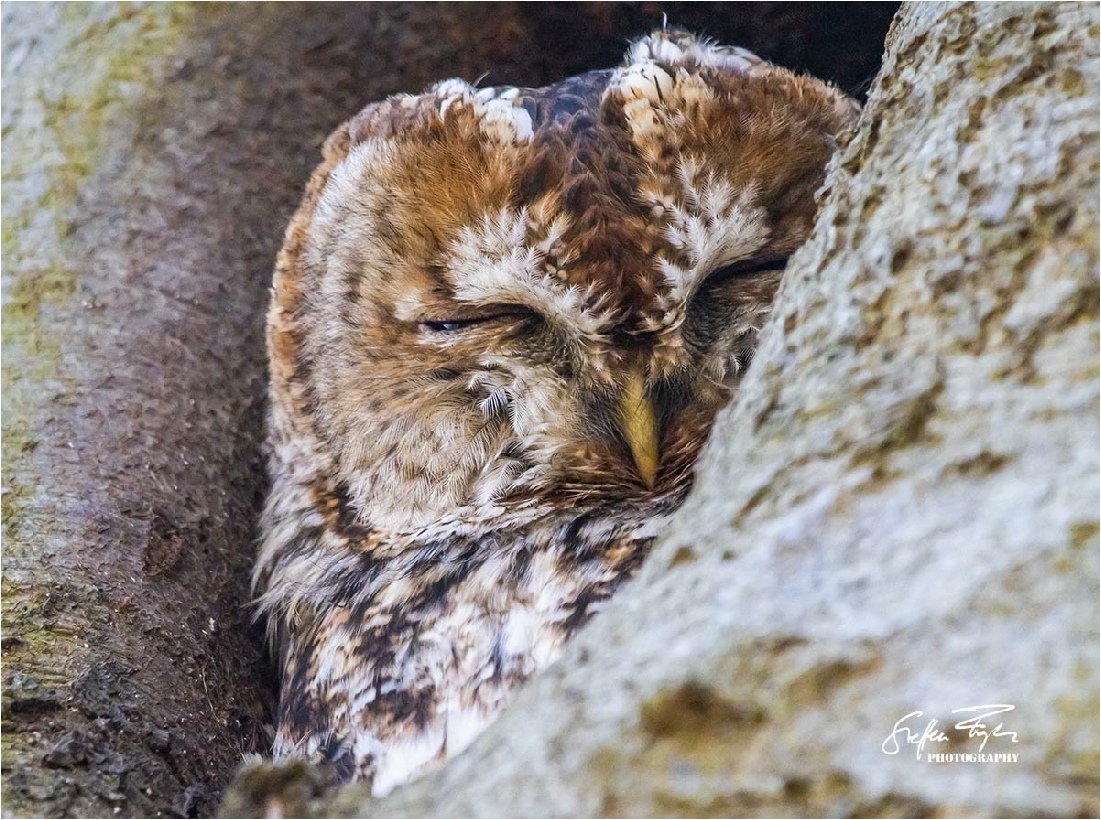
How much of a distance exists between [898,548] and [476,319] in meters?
0.85

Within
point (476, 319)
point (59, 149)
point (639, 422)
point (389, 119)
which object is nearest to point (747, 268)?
point (639, 422)

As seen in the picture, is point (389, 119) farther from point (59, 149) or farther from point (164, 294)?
point (59, 149)

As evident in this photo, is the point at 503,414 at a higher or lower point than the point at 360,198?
lower

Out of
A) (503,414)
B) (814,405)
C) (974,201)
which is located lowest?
(503,414)

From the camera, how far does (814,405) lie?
32.9 inches

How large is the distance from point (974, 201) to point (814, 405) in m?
0.22

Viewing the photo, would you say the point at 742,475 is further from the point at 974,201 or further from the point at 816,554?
the point at 974,201

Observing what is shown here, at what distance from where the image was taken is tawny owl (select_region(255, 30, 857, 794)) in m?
1.32

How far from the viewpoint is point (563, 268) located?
4.31ft

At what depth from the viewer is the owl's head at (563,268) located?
52.0 inches

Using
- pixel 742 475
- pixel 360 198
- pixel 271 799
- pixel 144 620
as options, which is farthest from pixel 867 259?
pixel 144 620
